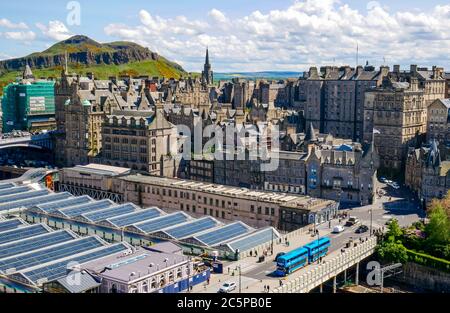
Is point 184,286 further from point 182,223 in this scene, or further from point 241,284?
point 182,223

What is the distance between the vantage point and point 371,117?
368 ft

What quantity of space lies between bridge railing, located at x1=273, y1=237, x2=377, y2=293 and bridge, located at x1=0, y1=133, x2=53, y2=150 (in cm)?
9107

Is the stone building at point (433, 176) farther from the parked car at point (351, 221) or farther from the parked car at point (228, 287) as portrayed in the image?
the parked car at point (228, 287)

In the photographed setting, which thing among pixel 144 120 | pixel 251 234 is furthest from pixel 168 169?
pixel 251 234

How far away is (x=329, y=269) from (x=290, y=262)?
555 cm

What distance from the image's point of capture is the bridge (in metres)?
130

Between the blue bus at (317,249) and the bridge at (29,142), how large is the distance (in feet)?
298

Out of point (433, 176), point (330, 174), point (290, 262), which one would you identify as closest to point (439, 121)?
point (433, 176)

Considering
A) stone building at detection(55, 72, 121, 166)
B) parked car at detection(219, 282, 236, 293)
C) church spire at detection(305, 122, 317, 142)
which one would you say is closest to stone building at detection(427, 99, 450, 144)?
church spire at detection(305, 122, 317, 142)

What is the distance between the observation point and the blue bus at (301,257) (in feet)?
181

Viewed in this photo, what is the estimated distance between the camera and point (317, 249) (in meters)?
60.6

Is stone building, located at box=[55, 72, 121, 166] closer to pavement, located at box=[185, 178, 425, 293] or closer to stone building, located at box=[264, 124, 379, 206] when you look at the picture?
stone building, located at box=[264, 124, 379, 206]

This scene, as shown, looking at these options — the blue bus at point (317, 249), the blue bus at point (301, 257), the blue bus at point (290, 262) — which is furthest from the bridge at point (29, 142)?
the blue bus at point (290, 262)
